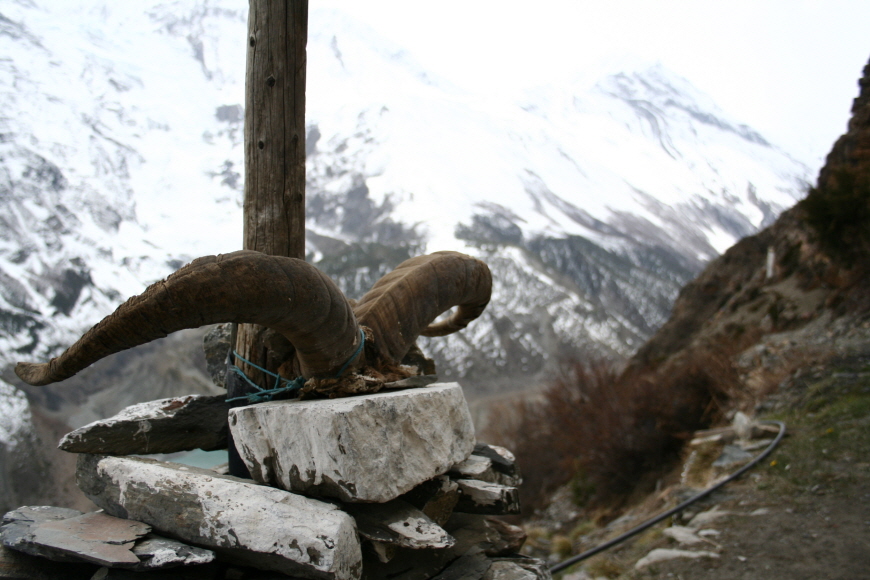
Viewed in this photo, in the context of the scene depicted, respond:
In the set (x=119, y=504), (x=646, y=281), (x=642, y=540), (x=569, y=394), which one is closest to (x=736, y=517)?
(x=642, y=540)

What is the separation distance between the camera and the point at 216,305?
6.91 feet

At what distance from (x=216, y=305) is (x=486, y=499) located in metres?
1.91

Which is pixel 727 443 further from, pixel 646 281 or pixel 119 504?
pixel 646 281

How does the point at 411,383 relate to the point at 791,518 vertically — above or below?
above

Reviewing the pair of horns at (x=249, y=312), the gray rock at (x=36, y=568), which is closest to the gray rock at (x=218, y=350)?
the pair of horns at (x=249, y=312)

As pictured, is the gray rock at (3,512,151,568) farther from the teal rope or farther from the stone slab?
the teal rope

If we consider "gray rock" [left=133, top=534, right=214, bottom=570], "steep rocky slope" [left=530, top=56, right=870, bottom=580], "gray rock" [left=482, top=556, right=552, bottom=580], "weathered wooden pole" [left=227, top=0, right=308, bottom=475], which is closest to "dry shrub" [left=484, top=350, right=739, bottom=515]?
"steep rocky slope" [left=530, top=56, right=870, bottom=580]

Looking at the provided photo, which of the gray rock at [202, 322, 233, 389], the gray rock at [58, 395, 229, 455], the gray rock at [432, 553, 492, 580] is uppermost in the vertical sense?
the gray rock at [202, 322, 233, 389]

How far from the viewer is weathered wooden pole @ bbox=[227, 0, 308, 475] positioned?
3.04m

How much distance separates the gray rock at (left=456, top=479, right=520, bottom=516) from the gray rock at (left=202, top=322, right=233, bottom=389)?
1639 mm

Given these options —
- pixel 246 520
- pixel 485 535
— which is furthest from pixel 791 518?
pixel 246 520

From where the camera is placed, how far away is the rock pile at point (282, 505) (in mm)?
2305

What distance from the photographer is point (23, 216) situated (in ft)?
62.5

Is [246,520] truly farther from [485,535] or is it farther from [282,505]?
[485,535]
